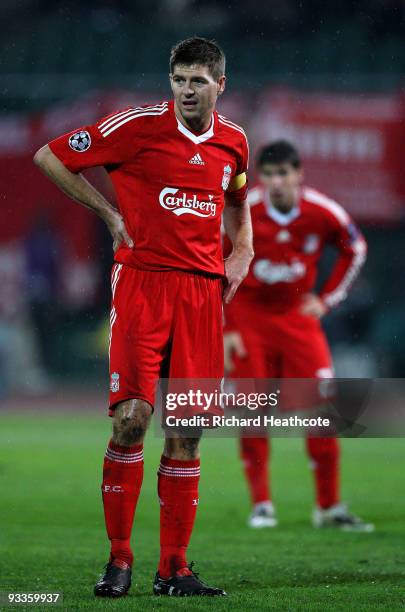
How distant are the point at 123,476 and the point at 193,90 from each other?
1.52m

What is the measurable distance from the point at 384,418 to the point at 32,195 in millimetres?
6758

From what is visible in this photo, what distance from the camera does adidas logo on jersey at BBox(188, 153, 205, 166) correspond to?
5.07 m

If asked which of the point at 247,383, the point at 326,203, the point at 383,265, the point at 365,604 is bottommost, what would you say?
the point at 365,604

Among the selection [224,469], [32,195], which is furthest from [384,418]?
[32,195]

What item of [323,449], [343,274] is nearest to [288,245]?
[343,274]

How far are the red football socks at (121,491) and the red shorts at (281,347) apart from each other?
10.2 ft

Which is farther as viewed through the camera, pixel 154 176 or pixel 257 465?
pixel 257 465

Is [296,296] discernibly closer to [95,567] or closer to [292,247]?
[292,247]

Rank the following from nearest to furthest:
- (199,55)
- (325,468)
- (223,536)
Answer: (199,55), (223,536), (325,468)

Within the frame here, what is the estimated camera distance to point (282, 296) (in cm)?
815

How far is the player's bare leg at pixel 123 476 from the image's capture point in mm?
4879

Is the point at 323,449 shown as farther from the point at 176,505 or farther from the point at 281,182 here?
the point at 176,505

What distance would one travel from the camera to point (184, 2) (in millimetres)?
21250

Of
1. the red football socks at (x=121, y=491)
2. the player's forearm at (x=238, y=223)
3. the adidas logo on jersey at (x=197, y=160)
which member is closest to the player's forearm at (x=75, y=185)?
the adidas logo on jersey at (x=197, y=160)
